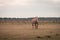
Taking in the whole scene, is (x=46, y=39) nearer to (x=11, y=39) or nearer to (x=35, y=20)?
(x=11, y=39)

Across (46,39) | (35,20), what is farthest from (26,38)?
(35,20)

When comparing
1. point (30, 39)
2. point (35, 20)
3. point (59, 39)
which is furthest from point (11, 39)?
point (35, 20)

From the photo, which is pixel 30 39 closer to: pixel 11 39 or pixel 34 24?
pixel 11 39

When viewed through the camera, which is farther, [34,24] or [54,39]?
[34,24]

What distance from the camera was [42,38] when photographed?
4.44 m

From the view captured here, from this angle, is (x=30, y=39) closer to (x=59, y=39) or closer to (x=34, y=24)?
(x=59, y=39)

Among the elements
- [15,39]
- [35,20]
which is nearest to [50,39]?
[15,39]

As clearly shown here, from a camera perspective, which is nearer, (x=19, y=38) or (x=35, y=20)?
(x=19, y=38)

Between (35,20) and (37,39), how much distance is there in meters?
2.65

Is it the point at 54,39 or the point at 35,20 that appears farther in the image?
the point at 35,20

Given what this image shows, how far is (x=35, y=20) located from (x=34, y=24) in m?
0.15

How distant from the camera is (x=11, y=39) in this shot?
14.0 ft

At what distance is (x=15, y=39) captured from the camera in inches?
168

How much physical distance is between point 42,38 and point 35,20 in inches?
98.7
